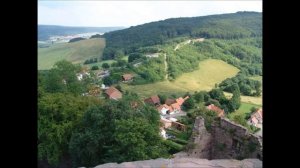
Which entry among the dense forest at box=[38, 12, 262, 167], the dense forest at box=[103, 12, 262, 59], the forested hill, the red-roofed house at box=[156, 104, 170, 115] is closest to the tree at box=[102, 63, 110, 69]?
the dense forest at box=[38, 12, 262, 167]

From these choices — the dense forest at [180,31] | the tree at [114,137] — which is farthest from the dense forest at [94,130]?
the dense forest at [180,31]

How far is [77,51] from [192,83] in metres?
2.66

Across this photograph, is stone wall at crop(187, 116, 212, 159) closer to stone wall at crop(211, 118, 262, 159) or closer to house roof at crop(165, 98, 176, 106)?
stone wall at crop(211, 118, 262, 159)

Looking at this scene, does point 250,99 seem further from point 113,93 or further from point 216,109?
point 113,93

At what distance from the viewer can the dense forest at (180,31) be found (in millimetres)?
8617

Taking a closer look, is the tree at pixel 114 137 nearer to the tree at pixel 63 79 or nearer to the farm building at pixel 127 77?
the farm building at pixel 127 77

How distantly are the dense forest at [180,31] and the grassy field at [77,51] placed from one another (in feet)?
0.66

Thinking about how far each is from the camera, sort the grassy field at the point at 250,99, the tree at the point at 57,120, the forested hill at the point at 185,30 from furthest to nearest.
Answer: the forested hill at the point at 185,30, the tree at the point at 57,120, the grassy field at the point at 250,99

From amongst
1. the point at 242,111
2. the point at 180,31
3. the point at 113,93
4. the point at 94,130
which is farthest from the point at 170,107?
the point at 180,31

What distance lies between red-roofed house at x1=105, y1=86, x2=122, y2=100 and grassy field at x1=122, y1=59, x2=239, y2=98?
0.18 meters

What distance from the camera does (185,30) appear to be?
9.44m

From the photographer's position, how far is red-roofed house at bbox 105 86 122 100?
8.33 meters
